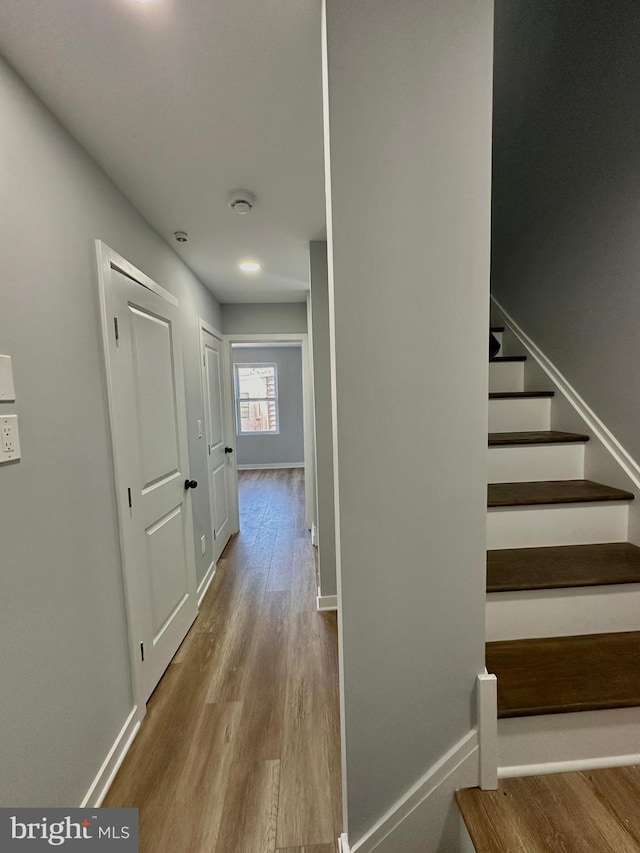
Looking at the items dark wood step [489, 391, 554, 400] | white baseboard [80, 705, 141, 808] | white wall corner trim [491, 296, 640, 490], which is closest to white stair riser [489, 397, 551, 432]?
dark wood step [489, 391, 554, 400]

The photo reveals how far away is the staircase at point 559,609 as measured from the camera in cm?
105

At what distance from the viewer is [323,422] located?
2.51 m

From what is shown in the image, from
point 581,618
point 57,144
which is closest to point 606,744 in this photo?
point 581,618

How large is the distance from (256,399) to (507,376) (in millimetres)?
5751

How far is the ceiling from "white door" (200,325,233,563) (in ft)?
4.84

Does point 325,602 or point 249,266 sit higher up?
point 249,266

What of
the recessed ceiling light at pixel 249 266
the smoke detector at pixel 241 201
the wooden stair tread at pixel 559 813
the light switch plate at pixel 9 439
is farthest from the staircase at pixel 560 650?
the recessed ceiling light at pixel 249 266

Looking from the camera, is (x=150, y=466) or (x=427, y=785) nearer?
(x=427, y=785)

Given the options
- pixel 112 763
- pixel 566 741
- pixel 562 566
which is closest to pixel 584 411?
pixel 562 566

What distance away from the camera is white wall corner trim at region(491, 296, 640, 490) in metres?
1.52

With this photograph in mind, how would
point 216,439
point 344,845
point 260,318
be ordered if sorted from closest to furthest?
point 344,845 < point 216,439 < point 260,318

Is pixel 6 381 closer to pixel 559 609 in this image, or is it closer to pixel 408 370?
pixel 408 370

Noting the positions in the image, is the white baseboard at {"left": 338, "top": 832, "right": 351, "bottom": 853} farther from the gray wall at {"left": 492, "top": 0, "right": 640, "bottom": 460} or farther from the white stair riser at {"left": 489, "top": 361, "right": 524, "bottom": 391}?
the white stair riser at {"left": 489, "top": 361, "right": 524, "bottom": 391}

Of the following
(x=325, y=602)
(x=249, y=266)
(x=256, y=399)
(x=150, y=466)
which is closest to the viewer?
(x=150, y=466)
